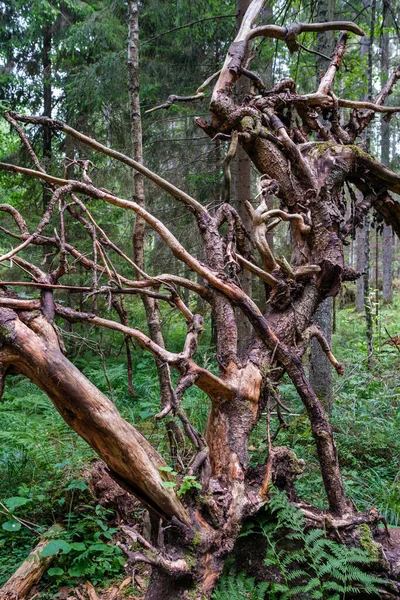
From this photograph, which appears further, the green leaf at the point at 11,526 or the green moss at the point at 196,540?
the green leaf at the point at 11,526

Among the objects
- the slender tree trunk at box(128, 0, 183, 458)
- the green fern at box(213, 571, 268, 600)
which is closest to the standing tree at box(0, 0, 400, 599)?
the green fern at box(213, 571, 268, 600)

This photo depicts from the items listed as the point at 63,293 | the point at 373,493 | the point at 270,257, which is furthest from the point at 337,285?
the point at 63,293

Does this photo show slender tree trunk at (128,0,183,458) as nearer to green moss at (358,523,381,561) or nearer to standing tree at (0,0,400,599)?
standing tree at (0,0,400,599)

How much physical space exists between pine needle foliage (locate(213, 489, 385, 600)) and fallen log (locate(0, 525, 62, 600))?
1.26 metres

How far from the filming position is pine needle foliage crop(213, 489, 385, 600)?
90.9 inches

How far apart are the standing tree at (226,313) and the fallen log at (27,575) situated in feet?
3.43

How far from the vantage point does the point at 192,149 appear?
992 cm

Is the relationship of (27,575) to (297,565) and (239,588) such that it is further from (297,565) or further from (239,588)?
(297,565)

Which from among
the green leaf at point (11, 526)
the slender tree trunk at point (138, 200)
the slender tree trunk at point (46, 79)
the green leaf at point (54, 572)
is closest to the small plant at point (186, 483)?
the green leaf at point (54, 572)

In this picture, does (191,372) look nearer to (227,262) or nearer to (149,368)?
(227,262)

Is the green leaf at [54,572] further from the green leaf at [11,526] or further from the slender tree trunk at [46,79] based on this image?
the slender tree trunk at [46,79]

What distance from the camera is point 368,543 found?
2.57 metres

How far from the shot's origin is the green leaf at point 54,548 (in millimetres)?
2750

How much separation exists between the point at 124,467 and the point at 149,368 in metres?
6.05
